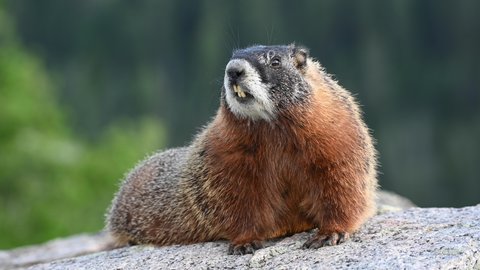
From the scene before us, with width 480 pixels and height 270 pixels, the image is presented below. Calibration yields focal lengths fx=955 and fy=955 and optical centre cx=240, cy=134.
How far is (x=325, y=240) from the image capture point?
624cm

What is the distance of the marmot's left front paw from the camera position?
6215mm

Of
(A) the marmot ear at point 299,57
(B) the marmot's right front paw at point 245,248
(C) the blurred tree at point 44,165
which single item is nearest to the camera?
(B) the marmot's right front paw at point 245,248

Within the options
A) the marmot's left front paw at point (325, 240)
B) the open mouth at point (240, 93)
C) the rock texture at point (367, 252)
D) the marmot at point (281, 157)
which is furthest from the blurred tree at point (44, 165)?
the open mouth at point (240, 93)

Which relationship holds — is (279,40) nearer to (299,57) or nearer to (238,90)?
(299,57)

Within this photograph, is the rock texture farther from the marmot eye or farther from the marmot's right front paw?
the marmot eye

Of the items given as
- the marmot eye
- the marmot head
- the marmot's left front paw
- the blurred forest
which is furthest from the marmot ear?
the blurred forest

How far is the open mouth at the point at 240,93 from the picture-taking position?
19.2 ft

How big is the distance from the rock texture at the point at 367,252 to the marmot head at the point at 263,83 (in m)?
0.92

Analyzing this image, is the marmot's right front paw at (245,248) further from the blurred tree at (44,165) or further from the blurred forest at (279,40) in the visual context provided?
the blurred forest at (279,40)

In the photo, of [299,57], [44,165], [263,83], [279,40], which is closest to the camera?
[263,83]

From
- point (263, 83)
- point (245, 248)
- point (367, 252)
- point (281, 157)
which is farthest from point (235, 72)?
point (367, 252)

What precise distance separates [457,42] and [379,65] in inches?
187

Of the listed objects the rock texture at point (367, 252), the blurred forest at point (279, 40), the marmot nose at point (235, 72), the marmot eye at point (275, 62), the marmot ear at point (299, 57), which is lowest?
the rock texture at point (367, 252)

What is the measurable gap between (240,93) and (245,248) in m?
1.09
